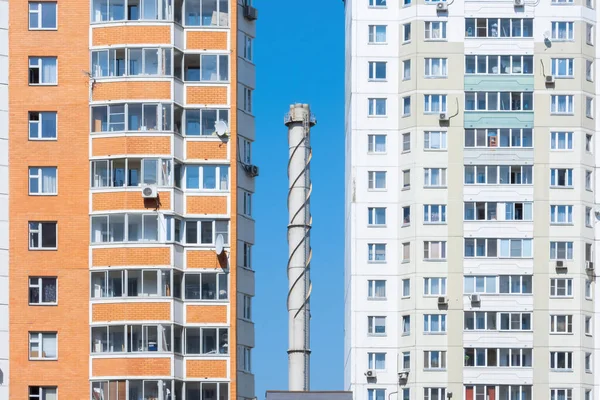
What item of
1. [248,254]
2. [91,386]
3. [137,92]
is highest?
[137,92]

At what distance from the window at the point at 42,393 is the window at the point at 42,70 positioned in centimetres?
1586

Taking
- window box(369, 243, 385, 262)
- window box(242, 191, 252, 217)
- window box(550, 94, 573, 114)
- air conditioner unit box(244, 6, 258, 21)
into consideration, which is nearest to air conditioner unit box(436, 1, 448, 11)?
window box(550, 94, 573, 114)

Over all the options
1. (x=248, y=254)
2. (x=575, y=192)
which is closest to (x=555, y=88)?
(x=575, y=192)

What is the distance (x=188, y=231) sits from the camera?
90062 mm

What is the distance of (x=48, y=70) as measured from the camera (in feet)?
299

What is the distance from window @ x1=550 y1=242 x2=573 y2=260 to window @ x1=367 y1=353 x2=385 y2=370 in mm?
13705

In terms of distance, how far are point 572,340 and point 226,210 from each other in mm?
38910

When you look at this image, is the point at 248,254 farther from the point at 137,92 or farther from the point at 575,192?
the point at 575,192

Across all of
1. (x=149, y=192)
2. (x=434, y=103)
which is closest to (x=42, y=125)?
(x=149, y=192)

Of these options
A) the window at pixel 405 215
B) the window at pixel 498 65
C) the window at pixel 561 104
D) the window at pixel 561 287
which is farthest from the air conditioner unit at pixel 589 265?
the window at pixel 498 65

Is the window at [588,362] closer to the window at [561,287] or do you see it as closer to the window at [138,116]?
the window at [561,287]

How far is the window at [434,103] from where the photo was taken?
123 m

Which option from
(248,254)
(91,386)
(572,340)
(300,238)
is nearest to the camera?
(91,386)

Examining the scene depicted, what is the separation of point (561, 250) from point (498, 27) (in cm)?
1641
